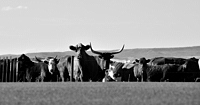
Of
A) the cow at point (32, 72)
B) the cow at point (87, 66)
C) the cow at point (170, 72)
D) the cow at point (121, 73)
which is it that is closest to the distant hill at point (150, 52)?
the cow at point (121, 73)

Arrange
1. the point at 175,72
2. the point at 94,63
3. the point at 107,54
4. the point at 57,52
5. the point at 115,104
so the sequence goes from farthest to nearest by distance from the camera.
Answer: the point at 57,52 < the point at 175,72 < the point at 107,54 < the point at 94,63 < the point at 115,104

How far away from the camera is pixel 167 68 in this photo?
38156 mm

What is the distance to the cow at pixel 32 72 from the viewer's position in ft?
115

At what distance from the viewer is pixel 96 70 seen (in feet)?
97.8

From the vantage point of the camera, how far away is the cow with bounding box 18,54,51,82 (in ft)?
115

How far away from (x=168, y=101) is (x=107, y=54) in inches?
798

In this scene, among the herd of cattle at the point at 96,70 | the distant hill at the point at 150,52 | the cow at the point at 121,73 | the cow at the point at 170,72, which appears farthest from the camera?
the distant hill at the point at 150,52

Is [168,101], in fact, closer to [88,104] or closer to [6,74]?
[88,104]

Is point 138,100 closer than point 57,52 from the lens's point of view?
Yes

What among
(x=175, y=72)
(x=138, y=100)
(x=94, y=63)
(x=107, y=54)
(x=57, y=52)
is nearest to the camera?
(x=138, y=100)

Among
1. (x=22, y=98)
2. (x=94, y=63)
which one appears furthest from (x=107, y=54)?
(x=22, y=98)

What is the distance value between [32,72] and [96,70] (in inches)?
290

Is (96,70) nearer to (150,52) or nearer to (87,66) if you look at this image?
(87,66)

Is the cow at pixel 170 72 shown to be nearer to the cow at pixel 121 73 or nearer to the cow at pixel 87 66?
the cow at pixel 121 73
